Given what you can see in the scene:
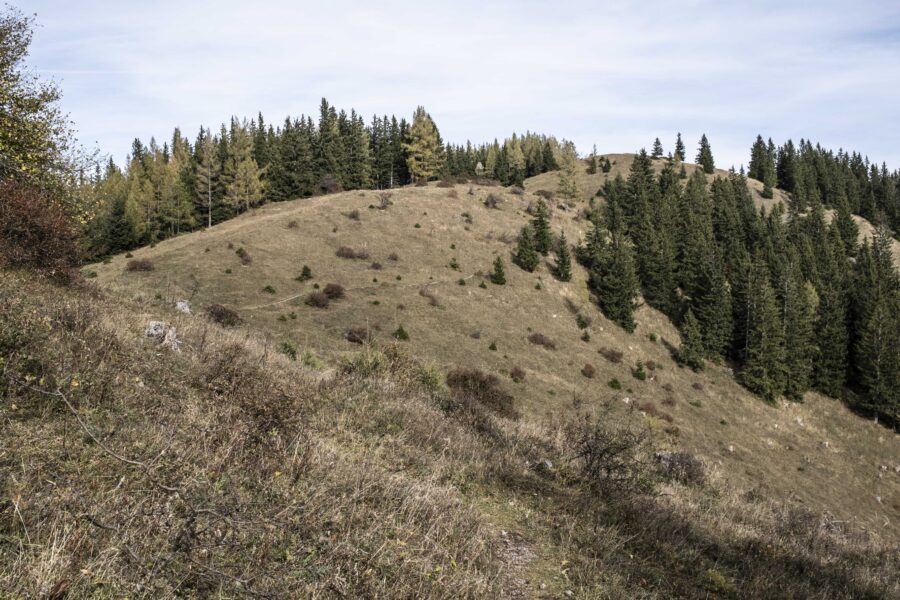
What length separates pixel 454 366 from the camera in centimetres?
3178

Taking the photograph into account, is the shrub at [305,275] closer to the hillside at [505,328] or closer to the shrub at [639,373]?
the hillside at [505,328]

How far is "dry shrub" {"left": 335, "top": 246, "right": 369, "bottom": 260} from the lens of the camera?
46406mm

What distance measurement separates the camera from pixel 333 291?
1485 inches

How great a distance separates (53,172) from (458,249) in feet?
135

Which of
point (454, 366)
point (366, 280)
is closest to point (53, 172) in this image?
point (454, 366)

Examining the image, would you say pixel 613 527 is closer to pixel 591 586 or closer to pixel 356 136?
pixel 591 586

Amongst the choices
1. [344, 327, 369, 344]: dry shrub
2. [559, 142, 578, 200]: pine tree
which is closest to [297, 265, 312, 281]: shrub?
[344, 327, 369, 344]: dry shrub

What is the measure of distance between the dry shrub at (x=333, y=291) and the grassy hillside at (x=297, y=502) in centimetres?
2719

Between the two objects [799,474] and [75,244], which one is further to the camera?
[799,474]

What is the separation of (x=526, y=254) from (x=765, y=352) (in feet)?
91.3

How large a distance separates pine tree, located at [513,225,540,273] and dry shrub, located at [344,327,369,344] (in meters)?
27.0

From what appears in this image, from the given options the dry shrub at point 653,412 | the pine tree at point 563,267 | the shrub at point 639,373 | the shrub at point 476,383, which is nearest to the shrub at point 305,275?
the shrub at point 476,383

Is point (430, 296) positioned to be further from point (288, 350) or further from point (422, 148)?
point (422, 148)

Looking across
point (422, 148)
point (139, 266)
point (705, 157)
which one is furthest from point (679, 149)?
point (139, 266)
